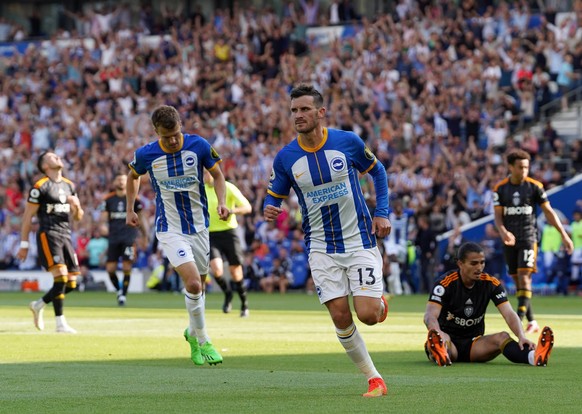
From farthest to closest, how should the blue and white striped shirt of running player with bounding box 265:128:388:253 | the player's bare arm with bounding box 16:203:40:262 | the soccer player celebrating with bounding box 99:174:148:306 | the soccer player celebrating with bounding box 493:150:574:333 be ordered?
the soccer player celebrating with bounding box 99:174:148:306 → the soccer player celebrating with bounding box 493:150:574:333 → the player's bare arm with bounding box 16:203:40:262 → the blue and white striped shirt of running player with bounding box 265:128:388:253

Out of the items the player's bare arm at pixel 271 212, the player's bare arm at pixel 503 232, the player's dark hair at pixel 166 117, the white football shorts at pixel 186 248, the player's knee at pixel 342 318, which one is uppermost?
the player's dark hair at pixel 166 117

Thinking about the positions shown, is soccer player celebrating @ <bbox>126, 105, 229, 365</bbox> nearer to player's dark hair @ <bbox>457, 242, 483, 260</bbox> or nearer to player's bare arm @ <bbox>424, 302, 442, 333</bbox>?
player's bare arm @ <bbox>424, 302, 442, 333</bbox>

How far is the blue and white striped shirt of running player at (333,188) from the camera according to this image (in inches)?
391

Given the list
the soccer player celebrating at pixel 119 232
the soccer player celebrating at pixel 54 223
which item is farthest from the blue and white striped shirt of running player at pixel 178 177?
the soccer player celebrating at pixel 119 232

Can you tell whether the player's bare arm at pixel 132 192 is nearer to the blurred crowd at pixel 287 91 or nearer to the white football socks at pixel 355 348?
the white football socks at pixel 355 348

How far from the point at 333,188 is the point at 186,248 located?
338 centimetres

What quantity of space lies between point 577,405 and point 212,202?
1182 centimetres

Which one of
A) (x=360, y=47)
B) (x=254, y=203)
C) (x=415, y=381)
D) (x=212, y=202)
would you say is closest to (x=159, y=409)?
(x=415, y=381)

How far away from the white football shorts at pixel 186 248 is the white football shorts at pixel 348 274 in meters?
3.22

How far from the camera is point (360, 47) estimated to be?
36.8 meters

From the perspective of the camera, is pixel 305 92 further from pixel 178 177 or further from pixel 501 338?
pixel 501 338

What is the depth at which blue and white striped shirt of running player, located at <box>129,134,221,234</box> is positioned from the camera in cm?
1293

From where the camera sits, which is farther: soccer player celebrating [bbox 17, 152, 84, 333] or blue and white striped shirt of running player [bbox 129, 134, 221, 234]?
soccer player celebrating [bbox 17, 152, 84, 333]

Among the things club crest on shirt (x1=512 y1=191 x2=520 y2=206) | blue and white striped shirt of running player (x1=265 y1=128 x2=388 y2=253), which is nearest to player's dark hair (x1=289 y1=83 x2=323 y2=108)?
blue and white striped shirt of running player (x1=265 y1=128 x2=388 y2=253)
